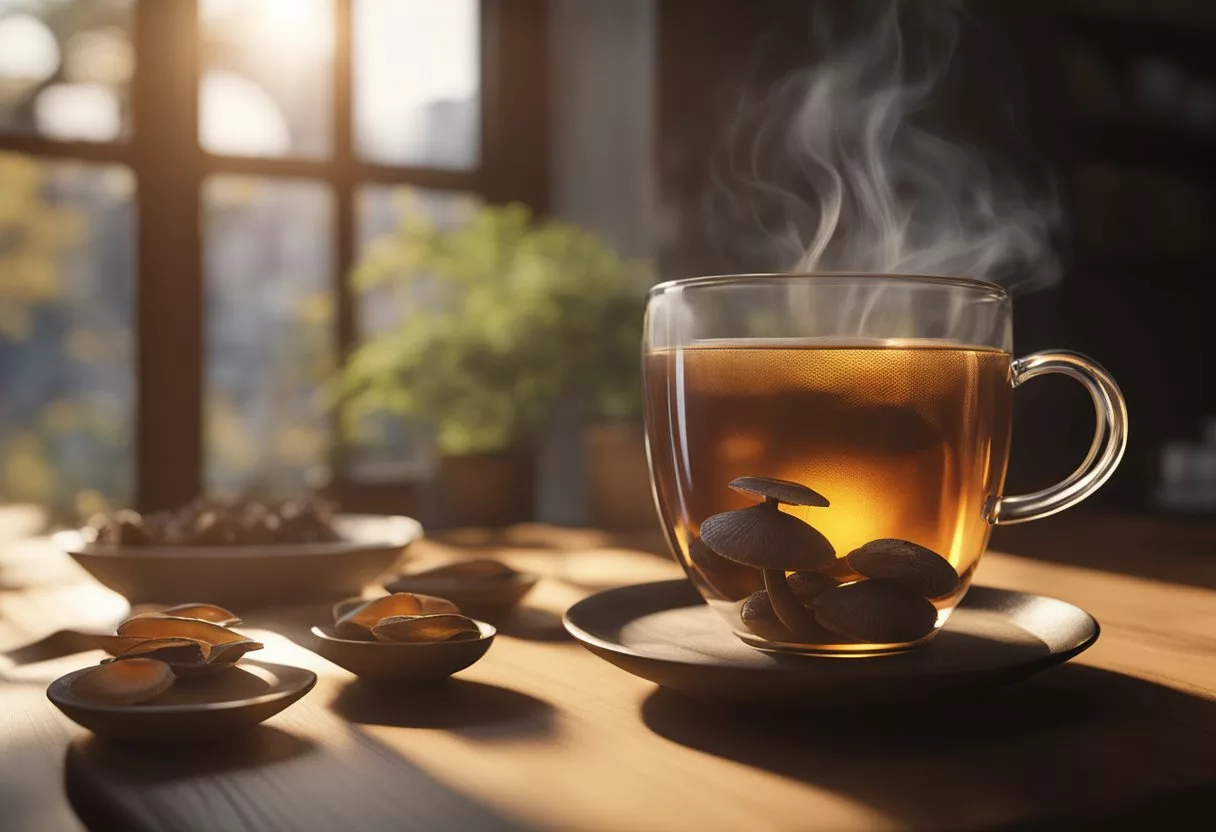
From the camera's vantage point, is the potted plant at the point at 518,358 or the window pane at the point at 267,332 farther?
the window pane at the point at 267,332

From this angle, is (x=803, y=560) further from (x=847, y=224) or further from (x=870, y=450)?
(x=847, y=224)

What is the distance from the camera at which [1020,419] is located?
3865 millimetres

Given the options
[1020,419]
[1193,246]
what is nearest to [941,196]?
[1020,419]

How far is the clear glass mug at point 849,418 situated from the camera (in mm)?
561

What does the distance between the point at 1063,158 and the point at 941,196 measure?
22.5 inches

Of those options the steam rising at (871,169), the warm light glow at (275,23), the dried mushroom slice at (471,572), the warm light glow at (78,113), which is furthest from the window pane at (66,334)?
the dried mushroom slice at (471,572)

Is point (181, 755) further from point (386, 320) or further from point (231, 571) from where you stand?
point (386, 320)

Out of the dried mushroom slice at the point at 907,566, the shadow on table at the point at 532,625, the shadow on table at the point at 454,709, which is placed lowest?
the shadow on table at the point at 532,625

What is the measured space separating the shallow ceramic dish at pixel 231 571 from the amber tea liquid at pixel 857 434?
0.36 meters

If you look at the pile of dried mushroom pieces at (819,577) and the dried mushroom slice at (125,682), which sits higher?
the pile of dried mushroom pieces at (819,577)

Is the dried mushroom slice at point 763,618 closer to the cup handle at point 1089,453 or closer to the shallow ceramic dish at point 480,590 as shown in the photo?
the cup handle at point 1089,453

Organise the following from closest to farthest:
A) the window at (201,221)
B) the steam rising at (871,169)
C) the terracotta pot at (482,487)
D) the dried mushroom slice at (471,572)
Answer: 1. the dried mushroom slice at (471,572)
2. the terracotta pot at (482,487)
3. the steam rising at (871,169)
4. the window at (201,221)

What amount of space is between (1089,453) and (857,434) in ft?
0.43

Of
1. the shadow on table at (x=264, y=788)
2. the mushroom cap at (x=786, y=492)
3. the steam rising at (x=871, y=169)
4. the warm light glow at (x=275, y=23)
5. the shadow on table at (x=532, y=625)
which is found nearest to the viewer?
the shadow on table at (x=264, y=788)
